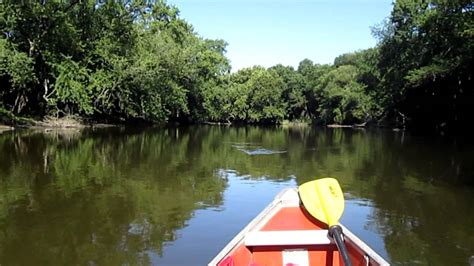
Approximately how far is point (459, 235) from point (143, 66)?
39657mm

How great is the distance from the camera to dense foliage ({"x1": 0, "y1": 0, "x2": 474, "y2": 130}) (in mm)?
39594

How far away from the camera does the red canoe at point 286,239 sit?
5.87 meters

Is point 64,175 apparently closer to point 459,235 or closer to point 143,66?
point 459,235

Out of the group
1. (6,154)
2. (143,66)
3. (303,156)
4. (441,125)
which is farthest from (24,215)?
(441,125)

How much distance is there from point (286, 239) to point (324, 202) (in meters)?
0.63

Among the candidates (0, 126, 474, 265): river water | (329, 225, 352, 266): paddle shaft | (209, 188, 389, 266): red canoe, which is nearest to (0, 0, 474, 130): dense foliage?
(0, 126, 474, 265): river water

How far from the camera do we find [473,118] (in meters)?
49.0

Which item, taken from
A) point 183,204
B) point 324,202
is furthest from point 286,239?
point 183,204

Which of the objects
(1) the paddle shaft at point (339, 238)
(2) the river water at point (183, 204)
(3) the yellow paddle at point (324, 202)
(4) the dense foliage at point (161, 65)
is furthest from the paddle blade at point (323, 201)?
(4) the dense foliage at point (161, 65)

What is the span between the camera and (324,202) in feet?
19.4

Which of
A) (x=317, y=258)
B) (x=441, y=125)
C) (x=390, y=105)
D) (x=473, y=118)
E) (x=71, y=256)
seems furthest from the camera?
(x=390, y=105)

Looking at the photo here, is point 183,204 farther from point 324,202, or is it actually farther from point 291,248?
point 324,202

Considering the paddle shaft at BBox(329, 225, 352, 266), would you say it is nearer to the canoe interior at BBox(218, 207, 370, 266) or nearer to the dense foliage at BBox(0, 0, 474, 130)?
the canoe interior at BBox(218, 207, 370, 266)

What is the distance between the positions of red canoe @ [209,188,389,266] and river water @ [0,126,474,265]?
62.2 inches
